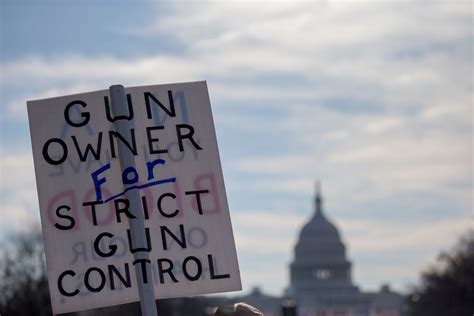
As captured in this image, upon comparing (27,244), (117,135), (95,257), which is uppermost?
(27,244)

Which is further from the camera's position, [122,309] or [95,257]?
[122,309]

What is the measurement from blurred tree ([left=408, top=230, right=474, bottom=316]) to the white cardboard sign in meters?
84.2

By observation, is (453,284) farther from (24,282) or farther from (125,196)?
(125,196)

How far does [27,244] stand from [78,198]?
72892 mm

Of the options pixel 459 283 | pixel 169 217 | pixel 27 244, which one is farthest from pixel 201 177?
pixel 459 283

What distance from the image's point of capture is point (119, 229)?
27.0 ft

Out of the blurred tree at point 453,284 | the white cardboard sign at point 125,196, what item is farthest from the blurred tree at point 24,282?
the white cardboard sign at point 125,196

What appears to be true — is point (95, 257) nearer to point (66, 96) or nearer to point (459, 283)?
point (66, 96)

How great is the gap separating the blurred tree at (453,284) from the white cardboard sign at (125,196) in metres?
84.2

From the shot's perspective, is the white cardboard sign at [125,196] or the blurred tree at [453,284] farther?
the blurred tree at [453,284]

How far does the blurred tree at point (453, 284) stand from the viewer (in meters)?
96.9

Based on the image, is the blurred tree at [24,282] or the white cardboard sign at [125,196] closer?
the white cardboard sign at [125,196]

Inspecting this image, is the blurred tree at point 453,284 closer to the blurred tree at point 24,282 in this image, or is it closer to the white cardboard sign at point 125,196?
the blurred tree at point 24,282

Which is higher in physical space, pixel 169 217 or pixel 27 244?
pixel 27 244
